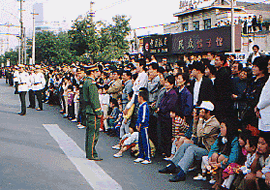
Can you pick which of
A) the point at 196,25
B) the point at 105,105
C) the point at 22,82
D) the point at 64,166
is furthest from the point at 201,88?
the point at 196,25

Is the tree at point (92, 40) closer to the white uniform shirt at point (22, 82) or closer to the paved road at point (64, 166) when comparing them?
the white uniform shirt at point (22, 82)

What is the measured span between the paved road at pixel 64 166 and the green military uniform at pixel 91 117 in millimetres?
314

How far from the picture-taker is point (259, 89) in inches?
232

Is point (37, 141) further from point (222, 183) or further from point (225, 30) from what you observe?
point (225, 30)

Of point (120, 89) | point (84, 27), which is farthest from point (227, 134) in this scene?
point (84, 27)

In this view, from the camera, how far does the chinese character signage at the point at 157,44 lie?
104ft

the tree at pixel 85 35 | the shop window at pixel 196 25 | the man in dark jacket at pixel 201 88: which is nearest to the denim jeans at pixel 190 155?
the man in dark jacket at pixel 201 88

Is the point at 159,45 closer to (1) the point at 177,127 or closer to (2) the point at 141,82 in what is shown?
(2) the point at 141,82

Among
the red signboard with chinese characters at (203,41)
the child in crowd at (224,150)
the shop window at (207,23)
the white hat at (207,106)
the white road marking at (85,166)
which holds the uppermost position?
the shop window at (207,23)

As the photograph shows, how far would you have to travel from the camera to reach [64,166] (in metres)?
7.44

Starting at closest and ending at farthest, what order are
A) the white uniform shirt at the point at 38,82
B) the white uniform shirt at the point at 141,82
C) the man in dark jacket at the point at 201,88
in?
the man in dark jacket at the point at 201,88, the white uniform shirt at the point at 141,82, the white uniform shirt at the point at 38,82

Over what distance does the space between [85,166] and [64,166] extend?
470mm

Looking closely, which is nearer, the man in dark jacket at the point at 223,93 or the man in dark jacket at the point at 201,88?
the man in dark jacket at the point at 223,93

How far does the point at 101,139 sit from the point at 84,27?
16.7 metres
